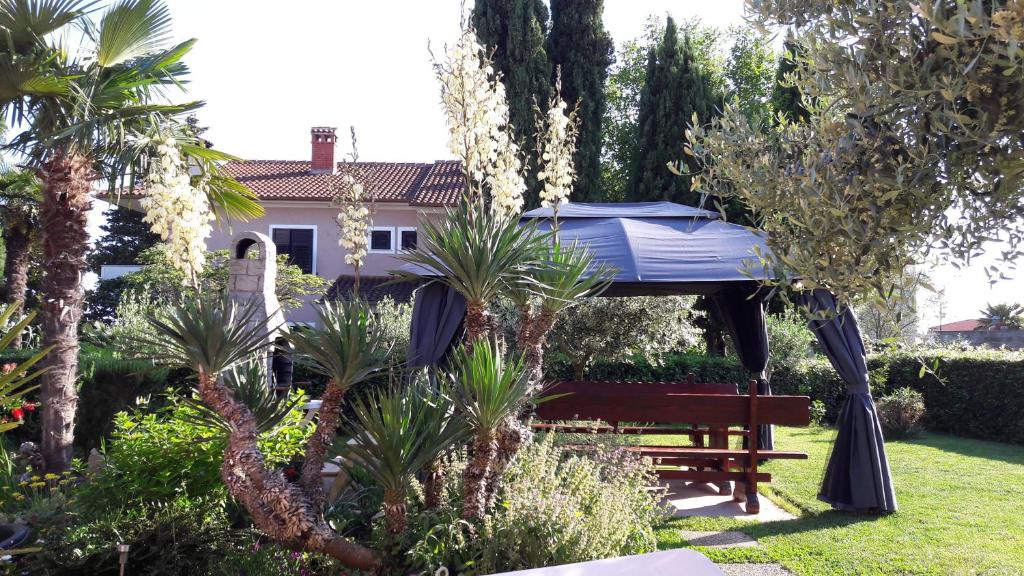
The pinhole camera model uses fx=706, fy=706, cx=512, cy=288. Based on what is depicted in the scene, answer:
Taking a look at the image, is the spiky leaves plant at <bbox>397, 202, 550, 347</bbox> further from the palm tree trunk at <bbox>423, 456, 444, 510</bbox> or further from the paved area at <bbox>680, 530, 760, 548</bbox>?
the paved area at <bbox>680, 530, 760, 548</bbox>

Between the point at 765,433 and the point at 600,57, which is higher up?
the point at 600,57

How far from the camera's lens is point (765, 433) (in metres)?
9.00

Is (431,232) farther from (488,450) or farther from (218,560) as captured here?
(218,560)

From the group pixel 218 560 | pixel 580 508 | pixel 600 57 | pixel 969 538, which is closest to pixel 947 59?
pixel 580 508

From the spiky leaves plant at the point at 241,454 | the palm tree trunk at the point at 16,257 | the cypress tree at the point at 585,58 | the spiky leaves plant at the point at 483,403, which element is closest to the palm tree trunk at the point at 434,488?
the spiky leaves plant at the point at 483,403

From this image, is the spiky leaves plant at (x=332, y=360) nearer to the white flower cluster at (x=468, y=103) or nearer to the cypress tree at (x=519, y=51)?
the white flower cluster at (x=468, y=103)

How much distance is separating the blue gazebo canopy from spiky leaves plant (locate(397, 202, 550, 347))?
2668 millimetres

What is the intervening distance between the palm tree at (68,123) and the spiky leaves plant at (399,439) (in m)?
3.56

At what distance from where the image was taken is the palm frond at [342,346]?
4051 mm

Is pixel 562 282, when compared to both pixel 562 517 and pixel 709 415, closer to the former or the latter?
pixel 562 517

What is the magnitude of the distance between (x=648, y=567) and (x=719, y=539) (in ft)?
12.1

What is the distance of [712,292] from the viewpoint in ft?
31.7

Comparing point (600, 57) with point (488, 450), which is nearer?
point (488, 450)

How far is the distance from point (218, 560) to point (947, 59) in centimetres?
450
